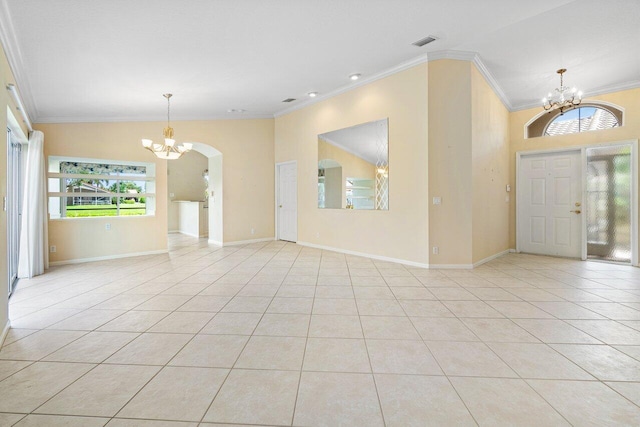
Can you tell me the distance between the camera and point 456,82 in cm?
469

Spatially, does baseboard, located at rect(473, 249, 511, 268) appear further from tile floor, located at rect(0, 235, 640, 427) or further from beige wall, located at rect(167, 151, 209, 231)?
beige wall, located at rect(167, 151, 209, 231)

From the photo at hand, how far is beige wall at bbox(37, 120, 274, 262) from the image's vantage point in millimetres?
5852

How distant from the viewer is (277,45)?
4.02 meters

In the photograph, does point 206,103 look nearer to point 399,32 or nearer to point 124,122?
point 124,122

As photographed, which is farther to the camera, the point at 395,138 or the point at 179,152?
the point at 179,152

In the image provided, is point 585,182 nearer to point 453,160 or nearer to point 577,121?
point 577,121

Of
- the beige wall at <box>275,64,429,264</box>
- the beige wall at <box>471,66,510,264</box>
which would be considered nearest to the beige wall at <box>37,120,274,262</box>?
the beige wall at <box>275,64,429,264</box>

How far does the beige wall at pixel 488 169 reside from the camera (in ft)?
16.0

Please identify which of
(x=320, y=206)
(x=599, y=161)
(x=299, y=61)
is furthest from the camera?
(x=320, y=206)

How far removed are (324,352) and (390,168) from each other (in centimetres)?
369

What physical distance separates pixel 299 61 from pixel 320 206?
9.92 ft

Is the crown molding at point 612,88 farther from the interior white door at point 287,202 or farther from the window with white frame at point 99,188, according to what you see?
the window with white frame at point 99,188

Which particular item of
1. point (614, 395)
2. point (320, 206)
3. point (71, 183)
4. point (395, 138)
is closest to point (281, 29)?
point (395, 138)

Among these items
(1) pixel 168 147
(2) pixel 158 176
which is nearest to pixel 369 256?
(1) pixel 168 147
